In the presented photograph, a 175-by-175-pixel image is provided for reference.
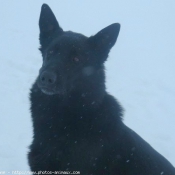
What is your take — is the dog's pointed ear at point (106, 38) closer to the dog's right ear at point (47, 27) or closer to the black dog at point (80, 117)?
the black dog at point (80, 117)

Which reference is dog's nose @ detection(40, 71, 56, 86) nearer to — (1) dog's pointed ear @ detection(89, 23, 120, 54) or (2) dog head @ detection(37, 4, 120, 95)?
(2) dog head @ detection(37, 4, 120, 95)

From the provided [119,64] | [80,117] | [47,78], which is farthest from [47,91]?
[119,64]

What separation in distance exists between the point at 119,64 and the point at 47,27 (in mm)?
6447

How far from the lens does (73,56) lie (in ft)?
11.8

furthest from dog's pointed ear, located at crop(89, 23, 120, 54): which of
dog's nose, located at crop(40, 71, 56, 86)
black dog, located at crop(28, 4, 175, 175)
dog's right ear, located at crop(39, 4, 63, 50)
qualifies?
dog's nose, located at crop(40, 71, 56, 86)

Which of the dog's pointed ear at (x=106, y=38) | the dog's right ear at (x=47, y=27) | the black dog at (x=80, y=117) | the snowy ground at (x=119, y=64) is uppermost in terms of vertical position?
the snowy ground at (x=119, y=64)

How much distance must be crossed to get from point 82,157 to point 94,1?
1610 centimetres

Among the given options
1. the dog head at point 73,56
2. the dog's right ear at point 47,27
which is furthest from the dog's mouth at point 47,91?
the dog's right ear at point 47,27

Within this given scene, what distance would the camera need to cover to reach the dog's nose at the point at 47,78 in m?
3.25

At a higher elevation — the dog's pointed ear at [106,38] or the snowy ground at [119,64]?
the snowy ground at [119,64]

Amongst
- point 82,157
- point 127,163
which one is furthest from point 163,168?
point 82,157

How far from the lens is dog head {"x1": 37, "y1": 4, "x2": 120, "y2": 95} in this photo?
134 inches

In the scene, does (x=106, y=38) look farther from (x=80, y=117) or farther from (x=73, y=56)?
(x=80, y=117)

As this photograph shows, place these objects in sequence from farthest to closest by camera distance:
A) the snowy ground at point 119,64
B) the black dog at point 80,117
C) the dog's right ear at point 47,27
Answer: the snowy ground at point 119,64, the dog's right ear at point 47,27, the black dog at point 80,117
